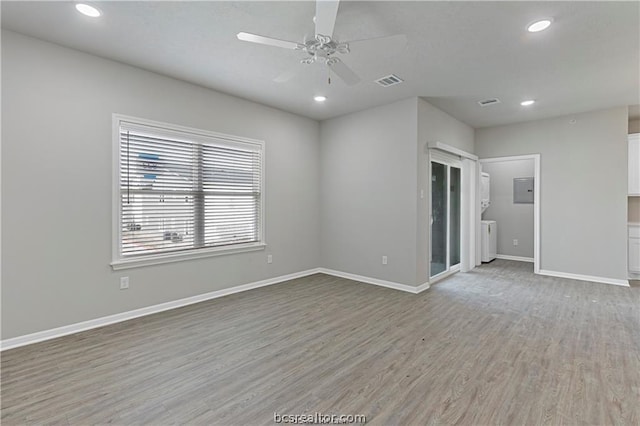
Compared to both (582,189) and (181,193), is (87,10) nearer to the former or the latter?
(181,193)

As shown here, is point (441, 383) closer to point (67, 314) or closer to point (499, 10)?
point (499, 10)

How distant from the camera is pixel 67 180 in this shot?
119 inches

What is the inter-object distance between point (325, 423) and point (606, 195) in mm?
5794

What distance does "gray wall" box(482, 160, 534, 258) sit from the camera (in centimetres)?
708

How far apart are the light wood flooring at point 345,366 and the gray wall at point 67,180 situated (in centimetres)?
33

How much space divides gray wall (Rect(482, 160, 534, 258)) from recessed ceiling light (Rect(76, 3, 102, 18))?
750 cm

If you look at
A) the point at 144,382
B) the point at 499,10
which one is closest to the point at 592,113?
the point at 499,10

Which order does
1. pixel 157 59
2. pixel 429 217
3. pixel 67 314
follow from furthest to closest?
pixel 429 217 < pixel 157 59 < pixel 67 314

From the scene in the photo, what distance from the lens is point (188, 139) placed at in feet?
13.0

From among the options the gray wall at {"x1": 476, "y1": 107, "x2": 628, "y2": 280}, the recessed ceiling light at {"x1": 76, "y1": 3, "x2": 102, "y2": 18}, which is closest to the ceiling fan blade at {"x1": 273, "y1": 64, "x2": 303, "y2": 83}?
the recessed ceiling light at {"x1": 76, "y1": 3, "x2": 102, "y2": 18}

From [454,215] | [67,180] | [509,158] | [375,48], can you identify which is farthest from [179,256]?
[509,158]

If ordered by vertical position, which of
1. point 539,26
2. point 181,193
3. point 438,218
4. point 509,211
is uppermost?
point 539,26

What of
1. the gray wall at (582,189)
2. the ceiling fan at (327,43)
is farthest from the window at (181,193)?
the gray wall at (582,189)

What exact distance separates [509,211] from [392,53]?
5.97 m
